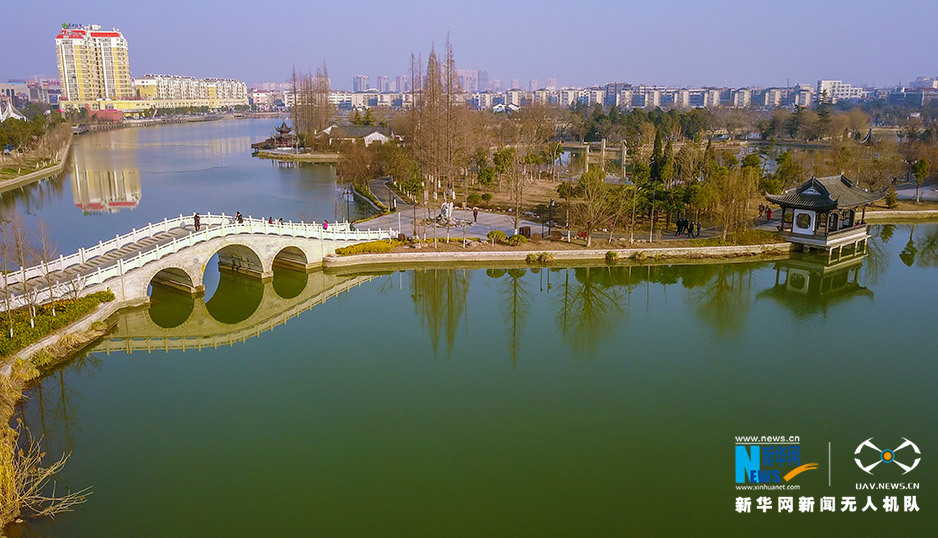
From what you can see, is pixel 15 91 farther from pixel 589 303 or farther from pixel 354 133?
pixel 589 303

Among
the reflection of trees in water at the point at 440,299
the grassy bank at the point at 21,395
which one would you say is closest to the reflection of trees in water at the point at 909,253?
the reflection of trees in water at the point at 440,299

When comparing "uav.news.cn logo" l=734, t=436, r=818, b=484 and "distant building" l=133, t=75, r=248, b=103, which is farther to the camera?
"distant building" l=133, t=75, r=248, b=103

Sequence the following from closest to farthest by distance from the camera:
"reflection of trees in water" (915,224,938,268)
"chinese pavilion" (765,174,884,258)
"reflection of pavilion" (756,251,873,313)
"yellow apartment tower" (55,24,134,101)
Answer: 1. "reflection of pavilion" (756,251,873,313)
2. "chinese pavilion" (765,174,884,258)
3. "reflection of trees in water" (915,224,938,268)
4. "yellow apartment tower" (55,24,134,101)

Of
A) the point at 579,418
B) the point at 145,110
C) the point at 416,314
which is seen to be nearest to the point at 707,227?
the point at 416,314

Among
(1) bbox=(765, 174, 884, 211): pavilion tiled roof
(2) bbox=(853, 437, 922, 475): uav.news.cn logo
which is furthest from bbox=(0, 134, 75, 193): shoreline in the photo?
(2) bbox=(853, 437, 922, 475): uav.news.cn logo

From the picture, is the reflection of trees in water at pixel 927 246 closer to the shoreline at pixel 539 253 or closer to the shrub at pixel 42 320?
the shoreline at pixel 539 253

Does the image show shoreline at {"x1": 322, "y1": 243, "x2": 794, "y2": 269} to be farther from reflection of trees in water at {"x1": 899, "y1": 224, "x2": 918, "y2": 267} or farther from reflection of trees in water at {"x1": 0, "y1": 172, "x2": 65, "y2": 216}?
reflection of trees in water at {"x1": 0, "y1": 172, "x2": 65, "y2": 216}
